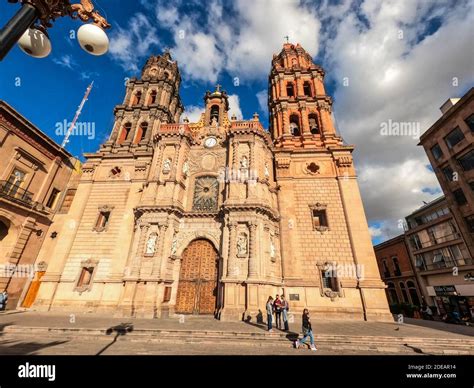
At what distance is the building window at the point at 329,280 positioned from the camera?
15656mm

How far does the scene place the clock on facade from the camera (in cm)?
2156

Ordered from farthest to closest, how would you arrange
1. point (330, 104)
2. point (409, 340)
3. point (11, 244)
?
point (330, 104), point (11, 244), point (409, 340)

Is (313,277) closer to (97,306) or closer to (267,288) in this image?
(267,288)

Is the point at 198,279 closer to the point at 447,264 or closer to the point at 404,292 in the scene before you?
the point at 447,264

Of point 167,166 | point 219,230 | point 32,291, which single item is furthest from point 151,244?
point 32,291

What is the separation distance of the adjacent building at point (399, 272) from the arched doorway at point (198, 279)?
28.7m

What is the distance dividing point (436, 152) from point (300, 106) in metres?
16.5

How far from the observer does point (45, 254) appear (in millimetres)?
18750

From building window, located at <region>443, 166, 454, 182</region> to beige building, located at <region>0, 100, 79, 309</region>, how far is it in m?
39.1

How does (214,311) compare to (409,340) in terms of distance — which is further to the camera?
(214,311)

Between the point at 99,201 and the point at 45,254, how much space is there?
19.1 ft

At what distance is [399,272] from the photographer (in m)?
34.5

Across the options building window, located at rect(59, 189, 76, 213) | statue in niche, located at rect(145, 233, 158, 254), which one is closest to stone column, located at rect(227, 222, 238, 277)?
statue in niche, located at rect(145, 233, 158, 254)

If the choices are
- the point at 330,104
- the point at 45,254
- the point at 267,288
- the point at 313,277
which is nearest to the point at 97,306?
the point at 45,254
